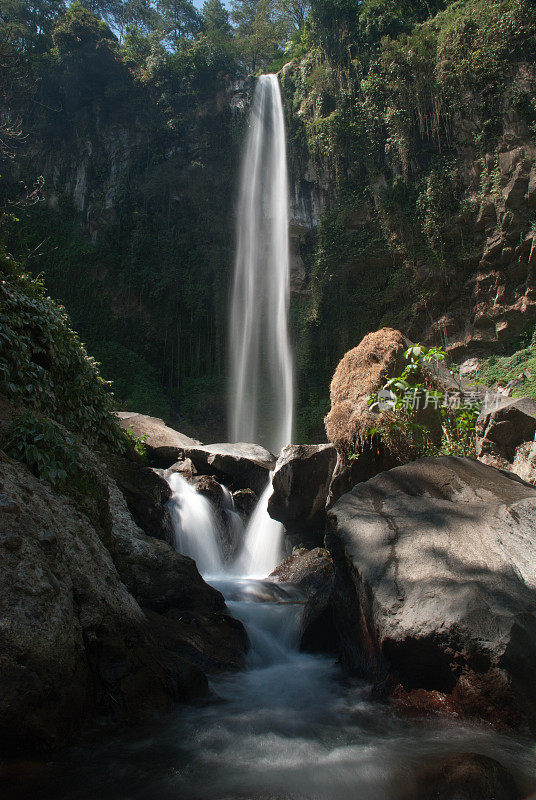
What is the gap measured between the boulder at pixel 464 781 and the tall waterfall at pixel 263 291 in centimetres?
1721

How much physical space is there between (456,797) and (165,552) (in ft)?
11.4

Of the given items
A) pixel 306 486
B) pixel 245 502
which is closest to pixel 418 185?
pixel 245 502

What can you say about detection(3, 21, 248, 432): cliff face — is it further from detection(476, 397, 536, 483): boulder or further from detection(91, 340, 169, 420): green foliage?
detection(476, 397, 536, 483): boulder

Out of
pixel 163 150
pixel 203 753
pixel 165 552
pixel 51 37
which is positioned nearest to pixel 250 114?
pixel 163 150

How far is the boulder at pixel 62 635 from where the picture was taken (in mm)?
2244

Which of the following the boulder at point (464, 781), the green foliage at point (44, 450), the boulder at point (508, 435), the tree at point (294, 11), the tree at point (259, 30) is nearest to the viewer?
the boulder at point (464, 781)

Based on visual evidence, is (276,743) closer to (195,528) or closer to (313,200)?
(195,528)

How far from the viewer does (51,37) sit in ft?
77.7

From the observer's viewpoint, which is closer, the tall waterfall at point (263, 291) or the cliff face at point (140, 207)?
the tall waterfall at point (263, 291)

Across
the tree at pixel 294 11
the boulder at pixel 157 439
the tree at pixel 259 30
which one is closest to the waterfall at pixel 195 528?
the boulder at pixel 157 439

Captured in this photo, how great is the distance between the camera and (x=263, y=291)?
21359 millimetres

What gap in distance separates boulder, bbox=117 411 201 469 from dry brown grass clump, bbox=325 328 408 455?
5.11 meters

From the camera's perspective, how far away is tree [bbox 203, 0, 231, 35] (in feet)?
94.8

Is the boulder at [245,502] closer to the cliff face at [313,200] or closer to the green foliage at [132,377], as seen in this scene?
the cliff face at [313,200]
